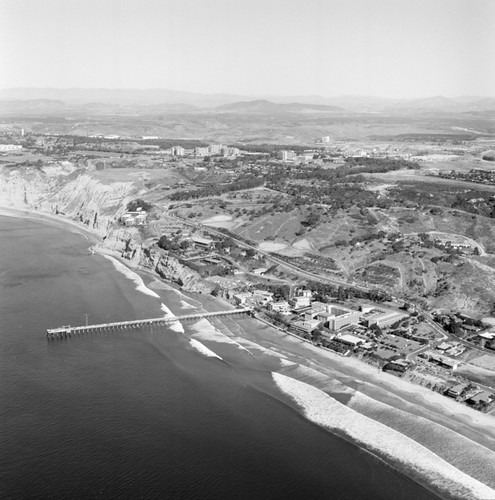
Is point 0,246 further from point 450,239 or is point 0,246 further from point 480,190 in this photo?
point 480,190

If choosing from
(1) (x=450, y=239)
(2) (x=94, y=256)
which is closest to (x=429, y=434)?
(1) (x=450, y=239)

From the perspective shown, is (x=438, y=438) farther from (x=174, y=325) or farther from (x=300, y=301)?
(x=174, y=325)

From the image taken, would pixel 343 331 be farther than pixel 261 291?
No

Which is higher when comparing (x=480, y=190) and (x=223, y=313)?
(x=480, y=190)

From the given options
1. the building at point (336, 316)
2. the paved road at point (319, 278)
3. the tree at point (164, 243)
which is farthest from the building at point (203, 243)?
the building at point (336, 316)

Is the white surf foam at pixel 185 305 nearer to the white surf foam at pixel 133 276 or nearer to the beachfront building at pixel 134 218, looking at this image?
the white surf foam at pixel 133 276

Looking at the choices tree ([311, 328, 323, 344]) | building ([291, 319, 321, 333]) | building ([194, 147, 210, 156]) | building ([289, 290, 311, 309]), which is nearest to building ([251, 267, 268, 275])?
building ([289, 290, 311, 309])

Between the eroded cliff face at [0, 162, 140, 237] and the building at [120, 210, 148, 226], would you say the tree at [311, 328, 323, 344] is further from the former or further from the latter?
the eroded cliff face at [0, 162, 140, 237]

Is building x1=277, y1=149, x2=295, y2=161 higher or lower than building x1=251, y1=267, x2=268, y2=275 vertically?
higher
